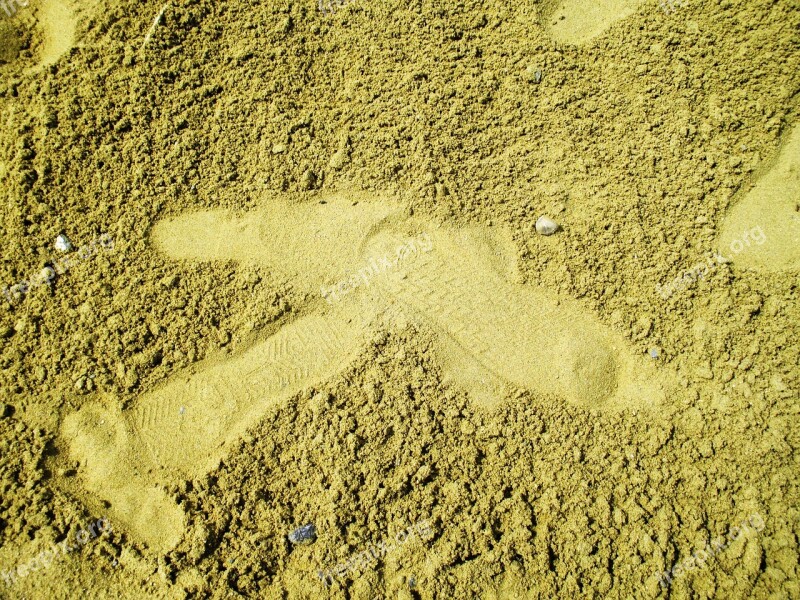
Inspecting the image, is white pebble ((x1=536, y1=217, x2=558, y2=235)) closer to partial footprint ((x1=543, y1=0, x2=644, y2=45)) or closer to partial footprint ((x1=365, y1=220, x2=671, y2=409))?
partial footprint ((x1=365, y1=220, x2=671, y2=409))

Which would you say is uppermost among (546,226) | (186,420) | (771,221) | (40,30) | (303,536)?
(40,30)

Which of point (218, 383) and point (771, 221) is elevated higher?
point (218, 383)

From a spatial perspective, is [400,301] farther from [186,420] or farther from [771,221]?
[771,221]

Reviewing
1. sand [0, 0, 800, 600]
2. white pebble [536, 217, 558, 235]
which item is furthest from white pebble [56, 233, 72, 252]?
white pebble [536, 217, 558, 235]

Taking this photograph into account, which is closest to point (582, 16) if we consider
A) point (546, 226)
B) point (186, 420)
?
point (546, 226)

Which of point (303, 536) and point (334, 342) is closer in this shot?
point (303, 536)

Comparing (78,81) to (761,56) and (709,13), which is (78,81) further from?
(761,56)

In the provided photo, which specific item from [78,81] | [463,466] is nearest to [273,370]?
[463,466]
